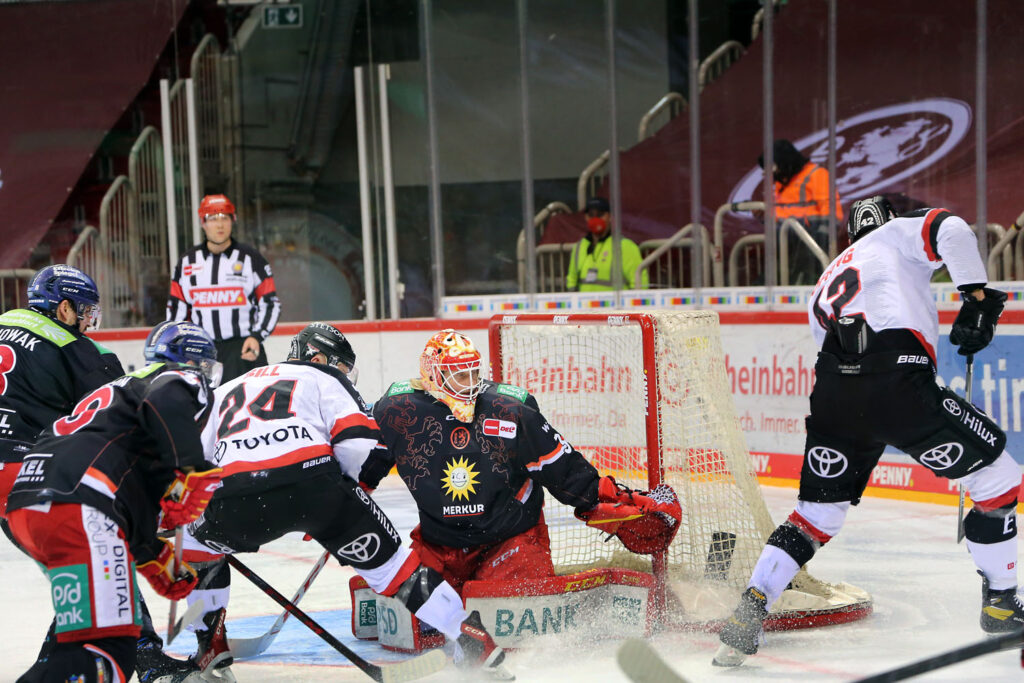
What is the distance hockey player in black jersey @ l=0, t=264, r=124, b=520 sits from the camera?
11.5 ft

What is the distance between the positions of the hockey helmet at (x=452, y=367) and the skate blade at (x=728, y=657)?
99 centimetres

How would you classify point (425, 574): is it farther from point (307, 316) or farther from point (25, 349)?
point (307, 316)

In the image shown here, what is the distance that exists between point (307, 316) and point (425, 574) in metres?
5.36

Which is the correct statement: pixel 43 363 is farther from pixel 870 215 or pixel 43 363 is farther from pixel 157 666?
pixel 870 215

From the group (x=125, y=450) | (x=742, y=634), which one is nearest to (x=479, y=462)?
(x=742, y=634)

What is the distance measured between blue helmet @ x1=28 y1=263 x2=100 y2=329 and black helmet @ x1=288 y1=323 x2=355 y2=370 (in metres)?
0.58

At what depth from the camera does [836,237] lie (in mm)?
7090

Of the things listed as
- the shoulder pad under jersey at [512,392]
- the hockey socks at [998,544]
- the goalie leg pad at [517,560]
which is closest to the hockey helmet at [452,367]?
the shoulder pad under jersey at [512,392]

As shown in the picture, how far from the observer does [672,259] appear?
7.67m

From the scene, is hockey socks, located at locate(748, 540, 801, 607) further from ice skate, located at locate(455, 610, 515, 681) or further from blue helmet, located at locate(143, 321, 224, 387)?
blue helmet, located at locate(143, 321, 224, 387)

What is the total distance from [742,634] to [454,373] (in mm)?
1069

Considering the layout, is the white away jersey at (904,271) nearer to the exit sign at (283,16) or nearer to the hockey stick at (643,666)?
the hockey stick at (643,666)

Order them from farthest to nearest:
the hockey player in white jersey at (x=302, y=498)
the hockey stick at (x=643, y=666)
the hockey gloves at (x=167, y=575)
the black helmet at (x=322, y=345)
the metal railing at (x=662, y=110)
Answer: the metal railing at (x=662, y=110)
the black helmet at (x=322, y=345)
the hockey player in white jersey at (x=302, y=498)
the hockey gloves at (x=167, y=575)
the hockey stick at (x=643, y=666)

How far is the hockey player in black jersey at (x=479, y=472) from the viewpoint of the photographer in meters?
3.65
